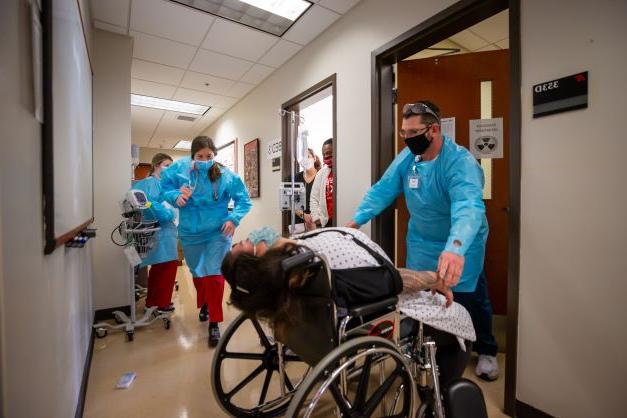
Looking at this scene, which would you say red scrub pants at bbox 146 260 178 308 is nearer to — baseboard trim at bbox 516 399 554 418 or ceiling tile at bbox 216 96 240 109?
baseboard trim at bbox 516 399 554 418

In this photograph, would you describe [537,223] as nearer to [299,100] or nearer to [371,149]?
[371,149]

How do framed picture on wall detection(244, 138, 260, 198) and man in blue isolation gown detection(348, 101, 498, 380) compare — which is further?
framed picture on wall detection(244, 138, 260, 198)

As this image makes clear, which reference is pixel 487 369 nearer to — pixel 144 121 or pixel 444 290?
pixel 444 290

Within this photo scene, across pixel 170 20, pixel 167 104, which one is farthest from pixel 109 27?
pixel 167 104

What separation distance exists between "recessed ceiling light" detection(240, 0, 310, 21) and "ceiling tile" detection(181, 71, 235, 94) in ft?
5.13

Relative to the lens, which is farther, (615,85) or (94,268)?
(94,268)

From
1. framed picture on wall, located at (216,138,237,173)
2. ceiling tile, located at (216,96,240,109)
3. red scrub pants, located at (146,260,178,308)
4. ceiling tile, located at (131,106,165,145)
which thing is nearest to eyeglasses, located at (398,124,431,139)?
red scrub pants, located at (146,260,178,308)

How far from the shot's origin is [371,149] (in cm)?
227

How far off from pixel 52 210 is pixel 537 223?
1823 millimetres

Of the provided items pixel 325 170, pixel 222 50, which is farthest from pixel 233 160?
pixel 325 170

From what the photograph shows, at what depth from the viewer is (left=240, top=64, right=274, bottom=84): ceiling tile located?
11.7 ft

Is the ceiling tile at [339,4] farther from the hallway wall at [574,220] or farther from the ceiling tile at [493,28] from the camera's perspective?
the hallway wall at [574,220]

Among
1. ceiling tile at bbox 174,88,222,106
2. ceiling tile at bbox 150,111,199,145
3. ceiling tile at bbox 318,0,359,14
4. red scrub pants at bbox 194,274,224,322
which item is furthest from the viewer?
ceiling tile at bbox 150,111,199,145

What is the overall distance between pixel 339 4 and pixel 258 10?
0.67 meters
